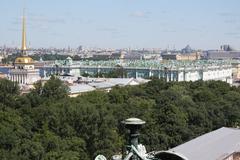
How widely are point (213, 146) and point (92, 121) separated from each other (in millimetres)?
6638

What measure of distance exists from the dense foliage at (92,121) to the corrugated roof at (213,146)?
3.38 metres

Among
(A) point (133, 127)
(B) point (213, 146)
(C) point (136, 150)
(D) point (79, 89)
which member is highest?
(A) point (133, 127)

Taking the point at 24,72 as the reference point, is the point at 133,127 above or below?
above

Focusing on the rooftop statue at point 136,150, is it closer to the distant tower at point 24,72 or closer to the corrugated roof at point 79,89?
the corrugated roof at point 79,89

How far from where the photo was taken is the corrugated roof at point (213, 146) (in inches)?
890

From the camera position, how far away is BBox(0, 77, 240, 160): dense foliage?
24.0 metres

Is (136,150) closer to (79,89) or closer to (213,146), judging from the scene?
(213,146)

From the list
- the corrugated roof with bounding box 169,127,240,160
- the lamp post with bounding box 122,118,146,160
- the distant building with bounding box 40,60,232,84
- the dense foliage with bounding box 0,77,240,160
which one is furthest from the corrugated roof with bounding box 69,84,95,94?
the lamp post with bounding box 122,118,146,160

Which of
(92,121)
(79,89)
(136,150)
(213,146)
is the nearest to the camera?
(136,150)

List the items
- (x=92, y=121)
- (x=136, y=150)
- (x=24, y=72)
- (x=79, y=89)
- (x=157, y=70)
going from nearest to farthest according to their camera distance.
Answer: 1. (x=136, y=150)
2. (x=92, y=121)
3. (x=79, y=89)
4. (x=24, y=72)
5. (x=157, y=70)

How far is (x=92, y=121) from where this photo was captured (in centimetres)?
2775

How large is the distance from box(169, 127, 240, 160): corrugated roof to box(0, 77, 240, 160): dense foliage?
3.38 meters

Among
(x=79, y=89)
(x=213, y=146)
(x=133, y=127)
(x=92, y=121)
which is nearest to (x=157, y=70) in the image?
(x=79, y=89)

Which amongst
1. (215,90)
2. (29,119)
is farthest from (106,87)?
(29,119)
